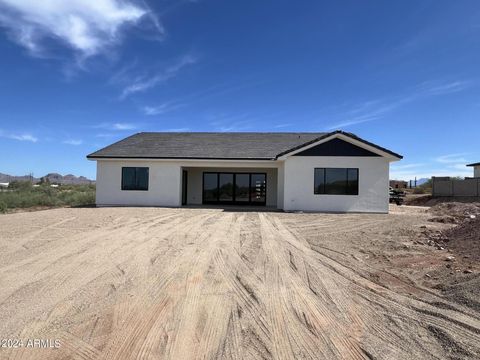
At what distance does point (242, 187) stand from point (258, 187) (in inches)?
40.0

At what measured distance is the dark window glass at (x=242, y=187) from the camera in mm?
23234

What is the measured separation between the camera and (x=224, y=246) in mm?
8859

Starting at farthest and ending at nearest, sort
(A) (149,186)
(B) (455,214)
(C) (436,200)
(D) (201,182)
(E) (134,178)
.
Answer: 1. (C) (436,200)
2. (D) (201,182)
3. (E) (134,178)
4. (A) (149,186)
5. (B) (455,214)

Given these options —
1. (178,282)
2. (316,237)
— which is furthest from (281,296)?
(316,237)

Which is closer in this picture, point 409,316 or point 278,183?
point 409,316

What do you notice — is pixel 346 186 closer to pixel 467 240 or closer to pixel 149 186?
pixel 467 240

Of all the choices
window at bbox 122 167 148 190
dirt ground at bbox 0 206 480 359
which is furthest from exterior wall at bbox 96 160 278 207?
dirt ground at bbox 0 206 480 359

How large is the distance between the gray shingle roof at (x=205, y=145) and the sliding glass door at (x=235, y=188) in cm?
181

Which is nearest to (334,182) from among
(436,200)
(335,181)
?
(335,181)

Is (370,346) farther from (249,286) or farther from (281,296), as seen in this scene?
(249,286)

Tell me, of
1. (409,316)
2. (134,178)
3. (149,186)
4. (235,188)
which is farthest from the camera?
(235,188)

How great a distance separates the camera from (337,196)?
1883 cm

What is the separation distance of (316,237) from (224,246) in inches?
121

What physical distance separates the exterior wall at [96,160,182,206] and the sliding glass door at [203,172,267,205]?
2.89 m
